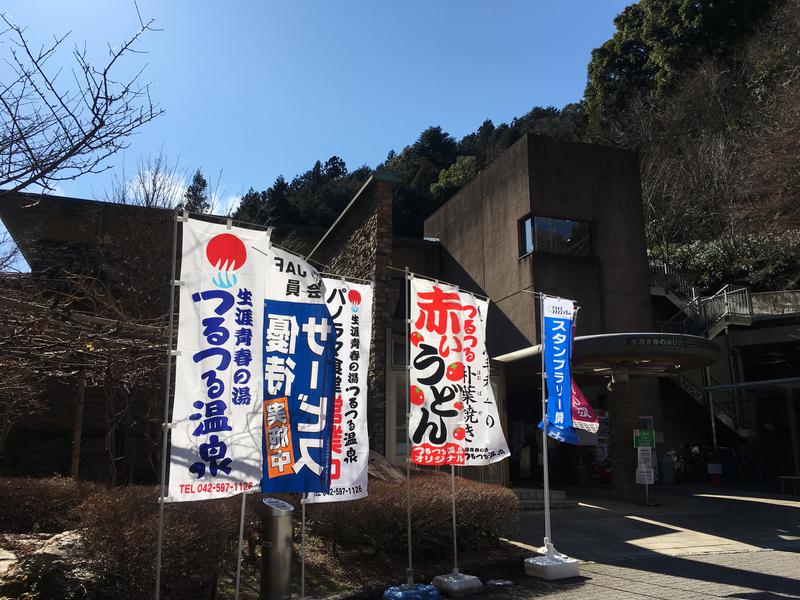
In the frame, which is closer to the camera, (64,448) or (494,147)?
(64,448)

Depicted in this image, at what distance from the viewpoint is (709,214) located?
3303 cm

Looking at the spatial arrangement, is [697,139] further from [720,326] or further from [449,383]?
[449,383]

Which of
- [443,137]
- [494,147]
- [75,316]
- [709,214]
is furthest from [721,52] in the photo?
[75,316]

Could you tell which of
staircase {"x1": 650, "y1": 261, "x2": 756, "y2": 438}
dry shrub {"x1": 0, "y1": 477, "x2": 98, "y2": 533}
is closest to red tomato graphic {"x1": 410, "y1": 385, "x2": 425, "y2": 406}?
dry shrub {"x1": 0, "y1": 477, "x2": 98, "y2": 533}

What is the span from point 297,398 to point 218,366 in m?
0.97

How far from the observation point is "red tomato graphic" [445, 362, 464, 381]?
803cm

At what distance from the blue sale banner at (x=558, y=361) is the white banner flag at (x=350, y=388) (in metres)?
3.43

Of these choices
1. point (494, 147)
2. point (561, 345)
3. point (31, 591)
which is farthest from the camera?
point (494, 147)

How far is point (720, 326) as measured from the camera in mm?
25203

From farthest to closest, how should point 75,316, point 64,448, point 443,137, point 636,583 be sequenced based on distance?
point 443,137 → point 64,448 → point 636,583 → point 75,316

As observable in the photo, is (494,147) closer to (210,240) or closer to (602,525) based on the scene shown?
(602,525)

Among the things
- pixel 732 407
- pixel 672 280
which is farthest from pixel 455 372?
pixel 672 280

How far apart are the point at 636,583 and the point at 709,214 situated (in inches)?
1201

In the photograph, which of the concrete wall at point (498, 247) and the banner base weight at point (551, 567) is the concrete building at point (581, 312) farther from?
the banner base weight at point (551, 567)
